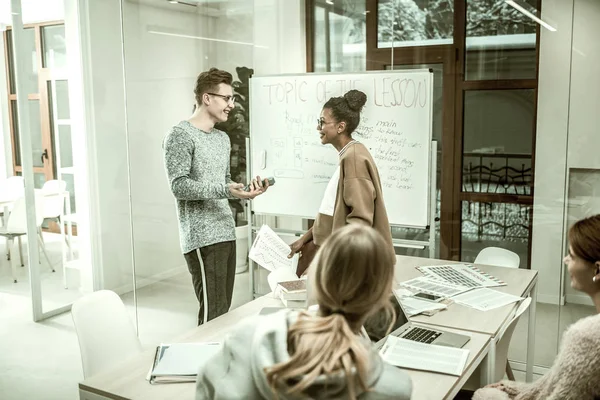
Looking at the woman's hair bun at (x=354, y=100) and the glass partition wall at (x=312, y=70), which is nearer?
the woman's hair bun at (x=354, y=100)

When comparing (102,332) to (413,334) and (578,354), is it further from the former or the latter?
(578,354)

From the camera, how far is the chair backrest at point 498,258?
328cm

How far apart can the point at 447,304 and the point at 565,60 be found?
187 centimetres

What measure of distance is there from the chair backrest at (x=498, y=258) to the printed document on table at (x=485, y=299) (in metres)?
0.65

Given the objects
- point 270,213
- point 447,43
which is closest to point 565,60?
point 447,43

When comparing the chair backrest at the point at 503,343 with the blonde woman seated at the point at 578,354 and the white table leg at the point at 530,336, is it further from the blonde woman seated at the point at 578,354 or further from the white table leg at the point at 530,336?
the white table leg at the point at 530,336

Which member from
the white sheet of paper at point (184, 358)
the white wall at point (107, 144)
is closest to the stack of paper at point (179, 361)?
the white sheet of paper at point (184, 358)

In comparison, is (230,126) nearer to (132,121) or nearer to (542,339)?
(132,121)

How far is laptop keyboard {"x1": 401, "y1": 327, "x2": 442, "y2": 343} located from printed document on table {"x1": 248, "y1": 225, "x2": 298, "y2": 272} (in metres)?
1.00

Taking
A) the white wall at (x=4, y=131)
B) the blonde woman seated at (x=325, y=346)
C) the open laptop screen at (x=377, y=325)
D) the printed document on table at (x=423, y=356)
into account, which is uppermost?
the white wall at (x=4, y=131)

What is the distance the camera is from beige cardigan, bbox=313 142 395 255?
269cm

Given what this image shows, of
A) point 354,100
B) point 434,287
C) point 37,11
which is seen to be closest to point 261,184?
point 354,100

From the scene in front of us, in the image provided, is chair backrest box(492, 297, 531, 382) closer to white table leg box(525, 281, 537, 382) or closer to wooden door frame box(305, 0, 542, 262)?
white table leg box(525, 281, 537, 382)

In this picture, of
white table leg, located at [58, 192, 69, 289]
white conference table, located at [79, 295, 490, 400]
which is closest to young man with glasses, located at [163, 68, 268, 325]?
white conference table, located at [79, 295, 490, 400]
